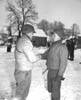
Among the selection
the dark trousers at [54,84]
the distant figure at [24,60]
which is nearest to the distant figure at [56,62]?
the dark trousers at [54,84]

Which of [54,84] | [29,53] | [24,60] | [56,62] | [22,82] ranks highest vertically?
[29,53]

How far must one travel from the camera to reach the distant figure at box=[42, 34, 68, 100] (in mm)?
4289

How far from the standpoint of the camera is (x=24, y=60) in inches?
159

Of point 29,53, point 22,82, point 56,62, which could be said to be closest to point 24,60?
point 29,53

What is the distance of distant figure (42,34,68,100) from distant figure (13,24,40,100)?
22.8 inches

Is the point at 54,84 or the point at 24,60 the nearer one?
the point at 24,60

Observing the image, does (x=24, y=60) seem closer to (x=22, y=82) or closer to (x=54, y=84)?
(x=22, y=82)

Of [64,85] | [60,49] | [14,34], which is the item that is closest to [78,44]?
[14,34]

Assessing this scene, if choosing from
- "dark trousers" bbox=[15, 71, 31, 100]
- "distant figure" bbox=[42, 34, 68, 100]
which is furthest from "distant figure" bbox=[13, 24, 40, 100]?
"distant figure" bbox=[42, 34, 68, 100]

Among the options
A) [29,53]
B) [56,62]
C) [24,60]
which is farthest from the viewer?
[56,62]

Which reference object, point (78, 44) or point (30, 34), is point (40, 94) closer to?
point (30, 34)

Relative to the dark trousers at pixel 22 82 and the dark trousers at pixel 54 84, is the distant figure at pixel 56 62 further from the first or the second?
the dark trousers at pixel 22 82

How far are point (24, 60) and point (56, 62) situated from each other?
81 cm

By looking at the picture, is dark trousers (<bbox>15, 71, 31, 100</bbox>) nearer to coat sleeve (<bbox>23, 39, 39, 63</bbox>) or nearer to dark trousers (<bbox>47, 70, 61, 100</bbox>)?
coat sleeve (<bbox>23, 39, 39, 63</bbox>)
